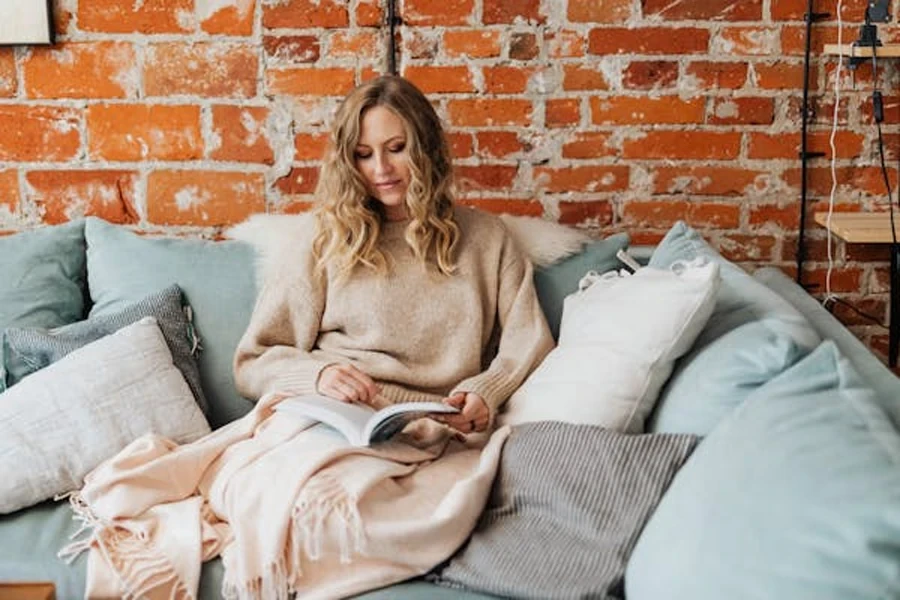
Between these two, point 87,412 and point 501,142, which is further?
point 501,142

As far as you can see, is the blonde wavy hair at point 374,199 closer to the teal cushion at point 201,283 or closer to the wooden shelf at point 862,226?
the teal cushion at point 201,283

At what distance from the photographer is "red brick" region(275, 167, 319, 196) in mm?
2473

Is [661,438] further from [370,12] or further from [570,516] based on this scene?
[370,12]

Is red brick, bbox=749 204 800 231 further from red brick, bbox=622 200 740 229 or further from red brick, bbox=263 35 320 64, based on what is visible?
red brick, bbox=263 35 320 64

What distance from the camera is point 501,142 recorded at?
7.97 feet

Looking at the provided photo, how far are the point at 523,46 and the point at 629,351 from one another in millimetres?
945

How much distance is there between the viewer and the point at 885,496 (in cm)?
112

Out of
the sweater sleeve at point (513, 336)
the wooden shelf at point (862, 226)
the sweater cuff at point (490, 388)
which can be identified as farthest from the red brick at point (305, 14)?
the wooden shelf at point (862, 226)

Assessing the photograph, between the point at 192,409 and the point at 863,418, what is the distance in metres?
1.22

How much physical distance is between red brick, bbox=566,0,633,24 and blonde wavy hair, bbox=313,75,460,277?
0.48 metres

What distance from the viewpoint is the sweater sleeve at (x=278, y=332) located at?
2049mm

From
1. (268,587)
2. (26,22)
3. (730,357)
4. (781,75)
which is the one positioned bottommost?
(268,587)

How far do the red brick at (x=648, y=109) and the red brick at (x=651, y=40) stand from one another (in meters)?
0.11

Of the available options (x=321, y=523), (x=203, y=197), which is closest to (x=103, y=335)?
(x=203, y=197)
